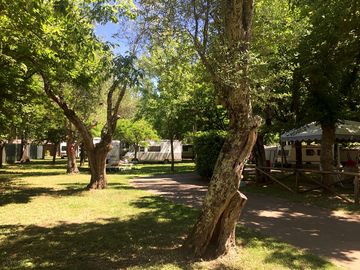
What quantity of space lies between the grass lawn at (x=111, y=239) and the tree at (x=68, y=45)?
2.84 metres

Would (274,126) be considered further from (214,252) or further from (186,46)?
(214,252)

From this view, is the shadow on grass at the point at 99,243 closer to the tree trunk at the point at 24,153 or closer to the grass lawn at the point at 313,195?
the grass lawn at the point at 313,195

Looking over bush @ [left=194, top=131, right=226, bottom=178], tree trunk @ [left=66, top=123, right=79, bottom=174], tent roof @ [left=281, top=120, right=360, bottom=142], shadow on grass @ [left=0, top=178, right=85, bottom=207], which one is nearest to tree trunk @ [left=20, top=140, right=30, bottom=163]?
tree trunk @ [left=66, top=123, right=79, bottom=174]

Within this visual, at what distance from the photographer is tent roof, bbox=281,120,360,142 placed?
14.5 metres

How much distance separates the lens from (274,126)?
623 inches

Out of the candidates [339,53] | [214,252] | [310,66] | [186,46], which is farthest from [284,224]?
[339,53]

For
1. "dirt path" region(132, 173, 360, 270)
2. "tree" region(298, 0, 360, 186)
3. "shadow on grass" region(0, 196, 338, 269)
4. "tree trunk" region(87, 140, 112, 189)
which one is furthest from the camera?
"tree trunk" region(87, 140, 112, 189)

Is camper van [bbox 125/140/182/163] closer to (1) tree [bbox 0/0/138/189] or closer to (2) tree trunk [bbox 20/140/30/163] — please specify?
(2) tree trunk [bbox 20/140/30/163]

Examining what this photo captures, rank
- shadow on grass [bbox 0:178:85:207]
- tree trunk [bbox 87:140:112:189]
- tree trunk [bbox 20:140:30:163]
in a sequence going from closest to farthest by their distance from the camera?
shadow on grass [bbox 0:178:85:207]
tree trunk [bbox 87:140:112:189]
tree trunk [bbox 20:140:30:163]

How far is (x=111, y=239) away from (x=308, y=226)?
4.21 m

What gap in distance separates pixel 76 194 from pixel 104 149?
202 cm

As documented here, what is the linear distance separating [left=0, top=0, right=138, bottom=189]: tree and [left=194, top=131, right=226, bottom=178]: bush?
510 centimetres

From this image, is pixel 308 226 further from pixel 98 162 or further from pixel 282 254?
pixel 98 162

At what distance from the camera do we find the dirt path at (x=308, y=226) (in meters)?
6.56
